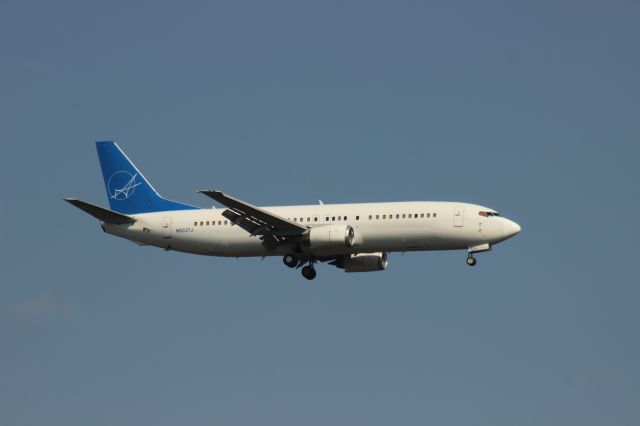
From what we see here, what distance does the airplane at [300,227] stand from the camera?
68.9 meters

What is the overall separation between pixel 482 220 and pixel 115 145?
84.9 feet

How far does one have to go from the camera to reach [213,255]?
74000 mm

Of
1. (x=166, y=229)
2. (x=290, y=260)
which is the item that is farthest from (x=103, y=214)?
(x=290, y=260)

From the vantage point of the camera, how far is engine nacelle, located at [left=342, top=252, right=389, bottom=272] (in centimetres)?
7475

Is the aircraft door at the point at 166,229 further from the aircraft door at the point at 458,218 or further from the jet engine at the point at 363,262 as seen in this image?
the aircraft door at the point at 458,218

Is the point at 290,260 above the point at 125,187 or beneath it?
beneath

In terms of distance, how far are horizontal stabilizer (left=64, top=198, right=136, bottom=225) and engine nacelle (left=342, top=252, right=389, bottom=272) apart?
537 inches

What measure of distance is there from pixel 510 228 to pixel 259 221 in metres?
14.6

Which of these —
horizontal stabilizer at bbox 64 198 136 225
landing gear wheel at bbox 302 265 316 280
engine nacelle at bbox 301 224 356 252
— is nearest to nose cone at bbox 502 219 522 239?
engine nacelle at bbox 301 224 356 252

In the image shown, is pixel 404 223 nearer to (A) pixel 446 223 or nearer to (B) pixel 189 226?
(A) pixel 446 223

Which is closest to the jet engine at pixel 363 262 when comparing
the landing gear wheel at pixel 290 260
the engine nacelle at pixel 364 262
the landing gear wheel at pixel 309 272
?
the engine nacelle at pixel 364 262

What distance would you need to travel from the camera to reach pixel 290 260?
7275 centimetres

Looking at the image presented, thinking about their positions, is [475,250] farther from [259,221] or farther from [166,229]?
[166,229]

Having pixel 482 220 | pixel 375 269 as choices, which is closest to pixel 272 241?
pixel 375 269
